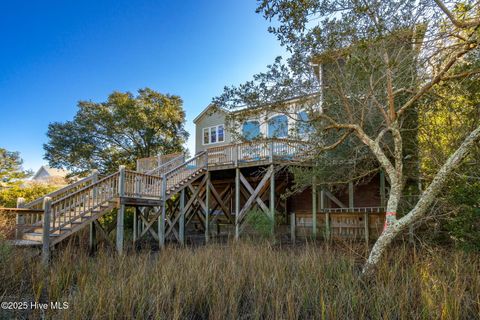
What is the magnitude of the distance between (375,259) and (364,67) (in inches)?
137

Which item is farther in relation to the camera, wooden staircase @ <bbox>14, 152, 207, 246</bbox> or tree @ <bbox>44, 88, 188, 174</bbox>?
tree @ <bbox>44, 88, 188, 174</bbox>

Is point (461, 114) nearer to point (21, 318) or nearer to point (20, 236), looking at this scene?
point (21, 318)

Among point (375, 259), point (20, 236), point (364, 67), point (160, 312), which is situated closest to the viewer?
point (160, 312)

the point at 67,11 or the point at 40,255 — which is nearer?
the point at 40,255

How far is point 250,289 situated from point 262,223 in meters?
5.54

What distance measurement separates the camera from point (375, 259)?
4.93m

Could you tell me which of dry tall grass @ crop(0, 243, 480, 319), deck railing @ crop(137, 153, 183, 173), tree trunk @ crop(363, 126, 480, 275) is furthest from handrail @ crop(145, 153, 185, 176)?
tree trunk @ crop(363, 126, 480, 275)

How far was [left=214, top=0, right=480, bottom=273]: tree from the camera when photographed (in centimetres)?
493

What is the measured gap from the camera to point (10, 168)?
883 inches

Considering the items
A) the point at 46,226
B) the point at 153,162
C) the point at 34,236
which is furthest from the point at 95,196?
the point at 153,162

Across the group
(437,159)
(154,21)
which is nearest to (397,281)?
(437,159)

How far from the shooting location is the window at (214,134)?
62.8 feet

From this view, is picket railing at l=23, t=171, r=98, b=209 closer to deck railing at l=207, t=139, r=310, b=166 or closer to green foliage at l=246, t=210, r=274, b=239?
deck railing at l=207, t=139, r=310, b=166

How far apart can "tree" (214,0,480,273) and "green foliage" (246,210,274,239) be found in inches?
144
